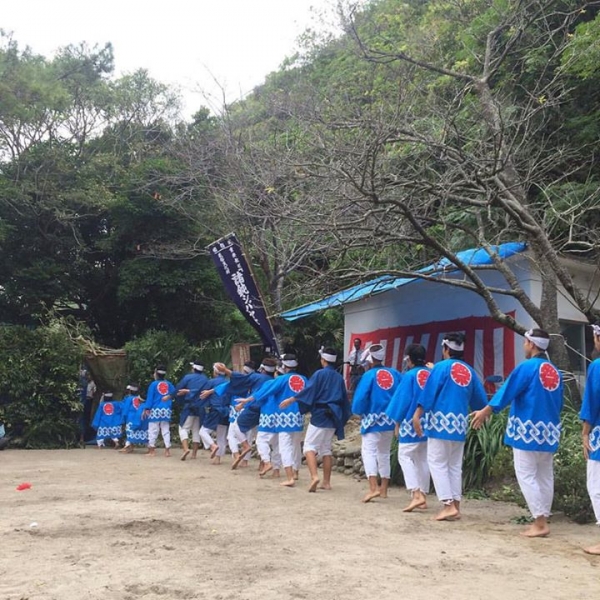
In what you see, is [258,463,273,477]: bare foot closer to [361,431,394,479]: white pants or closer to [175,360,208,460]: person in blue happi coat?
[361,431,394,479]: white pants

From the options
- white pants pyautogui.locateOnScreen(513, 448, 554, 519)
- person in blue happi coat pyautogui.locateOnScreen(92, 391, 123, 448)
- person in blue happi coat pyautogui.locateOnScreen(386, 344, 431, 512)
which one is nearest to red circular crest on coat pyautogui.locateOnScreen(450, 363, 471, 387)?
person in blue happi coat pyautogui.locateOnScreen(386, 344, 431, 512)

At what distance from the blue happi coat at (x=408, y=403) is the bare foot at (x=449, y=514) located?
88 cm

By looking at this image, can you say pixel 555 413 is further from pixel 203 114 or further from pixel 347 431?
pixel 203 114

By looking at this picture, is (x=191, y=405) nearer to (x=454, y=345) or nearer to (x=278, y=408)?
(x=278, y=408)

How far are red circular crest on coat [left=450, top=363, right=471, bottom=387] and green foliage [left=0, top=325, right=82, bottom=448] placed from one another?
10.8 m

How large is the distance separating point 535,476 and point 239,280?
9.22m

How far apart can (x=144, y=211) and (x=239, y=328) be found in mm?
4824

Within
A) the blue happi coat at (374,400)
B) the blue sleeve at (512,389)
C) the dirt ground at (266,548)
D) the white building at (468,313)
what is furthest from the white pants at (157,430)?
the blue sleeve at (512,389)

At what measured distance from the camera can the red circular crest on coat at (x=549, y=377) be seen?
6.23 metres

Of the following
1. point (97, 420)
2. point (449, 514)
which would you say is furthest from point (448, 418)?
point (97, 420)

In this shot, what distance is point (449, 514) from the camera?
6.66 metres

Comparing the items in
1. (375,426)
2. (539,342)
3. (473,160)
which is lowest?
(375,426)

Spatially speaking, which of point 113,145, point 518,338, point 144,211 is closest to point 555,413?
point 518,338

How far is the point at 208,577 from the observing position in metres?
4.44
